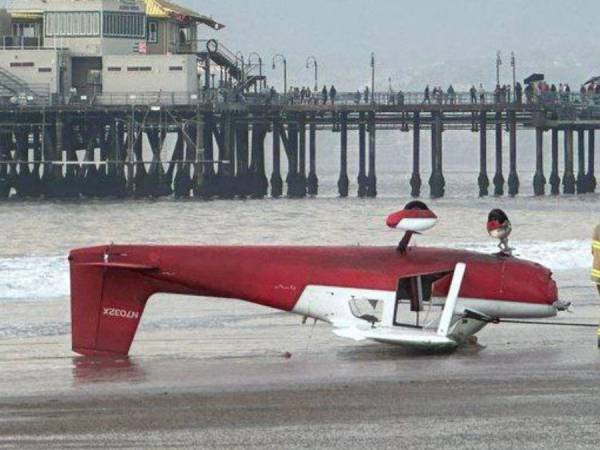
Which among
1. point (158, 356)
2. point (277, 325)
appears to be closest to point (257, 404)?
point (158, 356)

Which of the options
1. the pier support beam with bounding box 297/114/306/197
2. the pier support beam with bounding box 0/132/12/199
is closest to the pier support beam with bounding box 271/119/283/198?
the pier support beam with bounding box 297/114/306/197

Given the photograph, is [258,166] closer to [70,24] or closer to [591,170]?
[70,24]

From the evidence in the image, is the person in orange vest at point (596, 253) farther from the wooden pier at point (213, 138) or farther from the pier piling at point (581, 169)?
the pier piling at point (581, 169)

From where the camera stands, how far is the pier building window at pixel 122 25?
106m

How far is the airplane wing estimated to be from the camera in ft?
65.5

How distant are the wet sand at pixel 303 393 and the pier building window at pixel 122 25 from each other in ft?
275

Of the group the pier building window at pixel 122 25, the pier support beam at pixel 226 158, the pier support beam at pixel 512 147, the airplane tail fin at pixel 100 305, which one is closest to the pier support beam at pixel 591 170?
the pier support beam at pixel 512 147

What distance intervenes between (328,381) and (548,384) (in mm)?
1874

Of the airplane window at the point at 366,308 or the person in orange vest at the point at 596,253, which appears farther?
the airplane window at the point at 366,308

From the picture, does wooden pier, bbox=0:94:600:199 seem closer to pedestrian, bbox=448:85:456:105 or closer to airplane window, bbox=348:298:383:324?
pedestrian, bbox=448:85:456:105

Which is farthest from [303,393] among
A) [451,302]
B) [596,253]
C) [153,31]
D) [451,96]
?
[153,31]

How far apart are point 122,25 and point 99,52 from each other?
81.4 inches

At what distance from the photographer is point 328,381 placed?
17875 mm

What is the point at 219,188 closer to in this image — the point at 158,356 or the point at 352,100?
the point at 352,100
